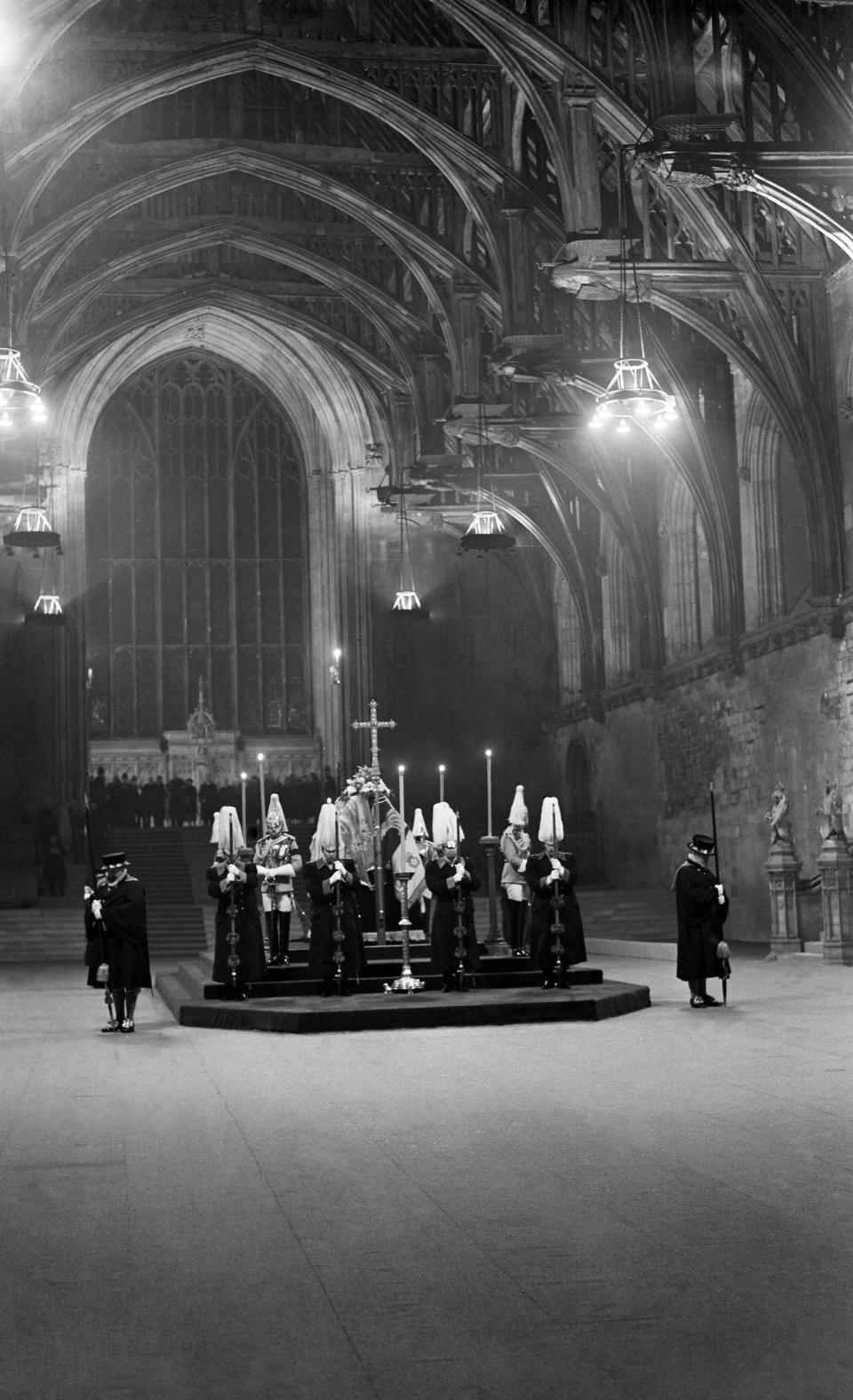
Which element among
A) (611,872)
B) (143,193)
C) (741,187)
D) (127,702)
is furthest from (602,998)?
(127,702)

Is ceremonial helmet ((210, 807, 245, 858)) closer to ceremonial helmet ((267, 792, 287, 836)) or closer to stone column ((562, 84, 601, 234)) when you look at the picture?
ceremonial helmet ((267, 792, 287, 836))

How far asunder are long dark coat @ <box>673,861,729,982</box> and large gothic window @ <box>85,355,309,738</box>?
1026 inches

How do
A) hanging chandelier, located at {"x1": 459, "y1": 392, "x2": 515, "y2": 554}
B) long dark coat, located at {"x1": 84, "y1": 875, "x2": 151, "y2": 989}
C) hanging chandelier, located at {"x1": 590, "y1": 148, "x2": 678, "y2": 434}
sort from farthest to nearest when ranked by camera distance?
hanging chandelier, located at {"x1": 459, "y1": 392, "x2": 515, "y2": 554} < hanging chandelier, located at {"x1": 590, "y1": 148, "x2": 678, "y2": 434} < long dark coat, located at {"x1": 84, "y1": 875, "x2": 151, "y2": 989}

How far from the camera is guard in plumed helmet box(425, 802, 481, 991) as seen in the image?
48.0 ft

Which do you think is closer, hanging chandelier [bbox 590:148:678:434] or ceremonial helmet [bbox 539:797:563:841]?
ceremonial helmet [bbox 539:797:563:841]

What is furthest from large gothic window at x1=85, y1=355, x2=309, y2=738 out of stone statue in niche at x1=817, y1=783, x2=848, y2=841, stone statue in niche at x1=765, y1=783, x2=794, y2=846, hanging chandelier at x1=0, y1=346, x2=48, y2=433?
hanging chandelier at x1=0, y1=346, x2=48, y2=433

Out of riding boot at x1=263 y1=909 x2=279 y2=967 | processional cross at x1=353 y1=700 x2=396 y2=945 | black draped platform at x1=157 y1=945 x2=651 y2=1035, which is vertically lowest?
black draped platform at x1=157 y1=945 x2=651 y2=1035

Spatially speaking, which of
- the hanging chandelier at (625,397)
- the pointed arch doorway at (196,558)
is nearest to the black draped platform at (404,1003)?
the hanging chandelier at (625,397)

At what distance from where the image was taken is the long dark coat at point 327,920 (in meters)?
14.9

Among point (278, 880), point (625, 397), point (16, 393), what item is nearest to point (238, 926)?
point (278, 880)

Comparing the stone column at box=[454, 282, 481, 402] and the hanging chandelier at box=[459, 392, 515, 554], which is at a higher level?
the stone column at box=[454, 282, 481, 402]

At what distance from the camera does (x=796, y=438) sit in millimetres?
22766

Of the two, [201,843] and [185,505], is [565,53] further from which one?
[185,505]

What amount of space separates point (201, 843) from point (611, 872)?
26.9 ft
